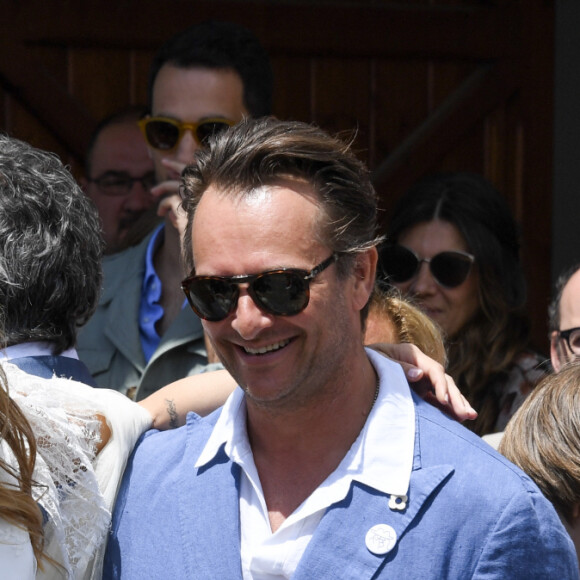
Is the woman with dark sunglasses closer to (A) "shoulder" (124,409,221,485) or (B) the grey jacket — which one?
(B) the grey jacket

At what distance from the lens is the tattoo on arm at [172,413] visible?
200cm

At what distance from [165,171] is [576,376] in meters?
1.33

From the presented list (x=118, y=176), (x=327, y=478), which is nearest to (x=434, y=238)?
(x=118, y=176)

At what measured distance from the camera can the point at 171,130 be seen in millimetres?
2852

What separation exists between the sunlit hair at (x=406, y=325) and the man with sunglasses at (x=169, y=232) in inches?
21.4

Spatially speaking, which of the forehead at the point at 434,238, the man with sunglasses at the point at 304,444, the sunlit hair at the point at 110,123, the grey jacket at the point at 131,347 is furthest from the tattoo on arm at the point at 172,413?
the sunlit hair at the point at 110,123

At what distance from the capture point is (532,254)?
4.38 metres

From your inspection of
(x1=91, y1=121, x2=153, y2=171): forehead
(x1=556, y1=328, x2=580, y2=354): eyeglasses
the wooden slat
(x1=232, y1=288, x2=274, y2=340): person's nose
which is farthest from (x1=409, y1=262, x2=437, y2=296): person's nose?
(x1=232, y1=288, x2=274, y2=340): person's nose

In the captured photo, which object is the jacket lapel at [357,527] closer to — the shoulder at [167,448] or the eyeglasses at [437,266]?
the shoulder at [167,448]

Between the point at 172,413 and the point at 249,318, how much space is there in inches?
15.4

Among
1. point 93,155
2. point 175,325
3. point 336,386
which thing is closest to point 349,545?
point 336,386

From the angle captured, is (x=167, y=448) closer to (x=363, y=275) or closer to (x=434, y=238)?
(x=363, y=275)

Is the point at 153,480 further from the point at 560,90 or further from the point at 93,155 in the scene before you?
the point at 560,90

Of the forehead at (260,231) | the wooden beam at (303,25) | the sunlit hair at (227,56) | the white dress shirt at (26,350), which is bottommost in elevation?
the white dress shirt at (26,350)
